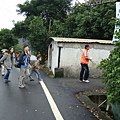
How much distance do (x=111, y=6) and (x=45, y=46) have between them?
24.0 ft

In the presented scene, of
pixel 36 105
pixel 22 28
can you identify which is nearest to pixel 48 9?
pixel 22 28

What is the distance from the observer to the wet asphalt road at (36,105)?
5.20 meters

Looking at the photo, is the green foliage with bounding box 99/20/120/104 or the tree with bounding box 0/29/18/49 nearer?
the green foliage with bounding box 99/20/120/104

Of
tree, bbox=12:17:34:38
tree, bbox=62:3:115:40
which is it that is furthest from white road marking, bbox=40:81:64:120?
tree, bbox=12:17:34:38

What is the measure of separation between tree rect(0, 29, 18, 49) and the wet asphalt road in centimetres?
2759

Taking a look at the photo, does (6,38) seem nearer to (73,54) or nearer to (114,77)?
(73,54)

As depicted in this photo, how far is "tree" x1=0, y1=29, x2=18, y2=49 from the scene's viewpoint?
1367 inches

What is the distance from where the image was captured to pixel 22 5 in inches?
1264

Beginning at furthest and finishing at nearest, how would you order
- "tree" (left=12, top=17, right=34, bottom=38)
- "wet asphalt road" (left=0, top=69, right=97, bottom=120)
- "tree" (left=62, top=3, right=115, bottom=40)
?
1. "tree" (left=12, top=17, right=34, bottom=38)
2. "tree" (left=62, top=3, right=115, bottom=40)
3. "wet asphalt road" (left=0, top=69, right=97, bottom=120)

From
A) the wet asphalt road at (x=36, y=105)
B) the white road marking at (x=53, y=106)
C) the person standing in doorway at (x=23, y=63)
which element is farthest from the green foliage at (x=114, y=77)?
the person standing in doorway at (x=23, y=63)

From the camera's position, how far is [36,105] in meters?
6.09

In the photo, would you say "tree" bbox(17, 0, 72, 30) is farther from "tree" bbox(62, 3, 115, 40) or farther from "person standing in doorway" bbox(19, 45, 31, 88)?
"person standing in doorway" bbox(19, 45, 31, 88)

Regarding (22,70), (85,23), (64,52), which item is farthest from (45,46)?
(22,70)

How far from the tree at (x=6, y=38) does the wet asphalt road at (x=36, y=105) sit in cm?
2759
